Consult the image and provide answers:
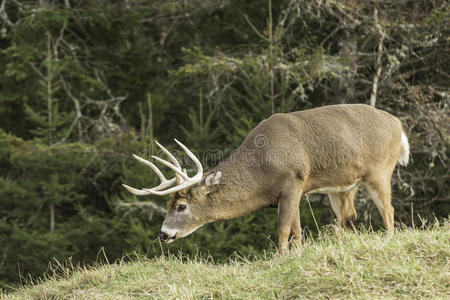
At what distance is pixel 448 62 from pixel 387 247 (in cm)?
1015

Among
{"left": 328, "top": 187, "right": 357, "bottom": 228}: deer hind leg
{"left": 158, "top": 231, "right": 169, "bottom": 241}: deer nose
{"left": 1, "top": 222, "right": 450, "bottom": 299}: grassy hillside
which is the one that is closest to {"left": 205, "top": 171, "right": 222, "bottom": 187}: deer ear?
{"left": 158, "top": 231, "right": 169, "bottom": 241}: deer nose

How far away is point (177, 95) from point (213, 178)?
39.9ft

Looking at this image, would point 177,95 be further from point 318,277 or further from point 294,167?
point 318,277

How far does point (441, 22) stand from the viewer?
12.9m

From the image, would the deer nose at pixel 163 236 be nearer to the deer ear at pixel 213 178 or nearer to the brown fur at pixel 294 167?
the brown fur at pixel 294 167

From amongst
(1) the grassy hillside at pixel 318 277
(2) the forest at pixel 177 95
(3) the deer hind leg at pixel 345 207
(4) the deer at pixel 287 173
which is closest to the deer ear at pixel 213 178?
(4) the deer at pixel 287 173

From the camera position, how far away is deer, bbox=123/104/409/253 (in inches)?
298

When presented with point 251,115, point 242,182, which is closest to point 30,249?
point 251,115

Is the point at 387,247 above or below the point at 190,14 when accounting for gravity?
below

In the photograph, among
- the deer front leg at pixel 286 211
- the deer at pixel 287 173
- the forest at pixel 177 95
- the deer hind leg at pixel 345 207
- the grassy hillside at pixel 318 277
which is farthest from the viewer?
the forest at pixel 177 95

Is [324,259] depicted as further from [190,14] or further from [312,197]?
[190,14]

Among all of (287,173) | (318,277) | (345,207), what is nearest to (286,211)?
(287,173)

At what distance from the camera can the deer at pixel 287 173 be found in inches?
298

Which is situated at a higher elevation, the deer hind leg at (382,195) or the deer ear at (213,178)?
the deer ear at (213,178)
